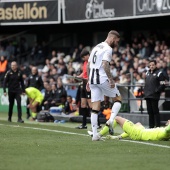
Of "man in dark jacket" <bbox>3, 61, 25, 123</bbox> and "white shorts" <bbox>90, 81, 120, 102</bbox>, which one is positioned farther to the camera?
"man in dark jacket" <bbox>3, 61, 25, 123</bbox>

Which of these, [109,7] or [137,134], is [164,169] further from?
[109,7]

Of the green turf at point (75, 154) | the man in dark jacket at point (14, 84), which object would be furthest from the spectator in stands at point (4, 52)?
the green turf at point (75, 154)

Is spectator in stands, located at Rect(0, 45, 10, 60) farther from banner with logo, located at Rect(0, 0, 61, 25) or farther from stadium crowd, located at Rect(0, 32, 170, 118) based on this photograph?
banner with logo, located at Rect(0, 0, 61, 25)

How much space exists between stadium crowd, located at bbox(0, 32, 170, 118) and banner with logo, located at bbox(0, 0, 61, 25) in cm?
179

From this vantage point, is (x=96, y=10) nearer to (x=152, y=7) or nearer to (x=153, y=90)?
(x=152, y=7)

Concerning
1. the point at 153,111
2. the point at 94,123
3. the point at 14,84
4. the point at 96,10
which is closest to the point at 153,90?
the point at 153,111

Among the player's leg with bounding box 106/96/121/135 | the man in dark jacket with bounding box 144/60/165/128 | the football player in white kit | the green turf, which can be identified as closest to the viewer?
the green turf

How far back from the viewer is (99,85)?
14891 millimetres

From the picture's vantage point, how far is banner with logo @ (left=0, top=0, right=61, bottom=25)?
33.7 meters

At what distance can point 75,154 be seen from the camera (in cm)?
1209

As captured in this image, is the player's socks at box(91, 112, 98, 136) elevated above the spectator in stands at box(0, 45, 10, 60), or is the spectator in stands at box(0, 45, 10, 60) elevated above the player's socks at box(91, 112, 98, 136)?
the spectator in stands at box(0, 45, 10, 60)

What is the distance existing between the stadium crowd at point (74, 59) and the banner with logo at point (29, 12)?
70.5 inches

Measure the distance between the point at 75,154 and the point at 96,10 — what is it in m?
20.0

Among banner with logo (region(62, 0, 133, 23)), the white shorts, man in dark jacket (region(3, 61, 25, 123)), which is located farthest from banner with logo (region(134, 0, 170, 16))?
the white shorts
